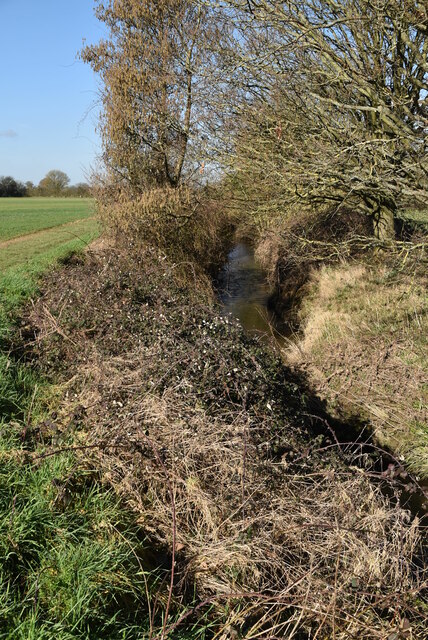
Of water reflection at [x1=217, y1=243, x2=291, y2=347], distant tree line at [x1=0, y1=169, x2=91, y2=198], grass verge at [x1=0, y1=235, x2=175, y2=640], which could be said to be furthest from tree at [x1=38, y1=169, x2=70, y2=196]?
grass verge at [x1=0, y1=235, x2=175, y2=640]

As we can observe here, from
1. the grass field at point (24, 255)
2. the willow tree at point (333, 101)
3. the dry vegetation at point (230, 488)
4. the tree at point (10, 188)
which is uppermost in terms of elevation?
the tree at point (10, 188)

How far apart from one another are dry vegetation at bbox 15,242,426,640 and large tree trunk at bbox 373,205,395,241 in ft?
22.2

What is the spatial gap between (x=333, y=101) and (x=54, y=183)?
7709 centimetres

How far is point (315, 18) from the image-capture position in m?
9.32

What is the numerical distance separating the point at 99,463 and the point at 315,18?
9161mm

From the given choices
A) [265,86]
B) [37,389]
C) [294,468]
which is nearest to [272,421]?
[294,468]

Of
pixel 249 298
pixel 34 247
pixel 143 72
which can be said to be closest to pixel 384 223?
pixel 249 298

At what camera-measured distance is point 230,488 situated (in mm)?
4637

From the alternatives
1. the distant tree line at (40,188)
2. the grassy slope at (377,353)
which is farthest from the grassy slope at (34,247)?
the distant tree line at (40,188)

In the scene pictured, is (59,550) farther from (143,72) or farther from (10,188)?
(10,188)

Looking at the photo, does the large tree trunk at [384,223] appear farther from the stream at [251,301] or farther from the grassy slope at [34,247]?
the grassy slope at [34,247]

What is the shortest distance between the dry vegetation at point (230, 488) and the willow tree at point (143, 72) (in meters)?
8.11

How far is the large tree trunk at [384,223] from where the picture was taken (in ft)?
40.2

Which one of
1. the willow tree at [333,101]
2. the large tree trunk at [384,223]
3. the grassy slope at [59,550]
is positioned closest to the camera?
the grassy slope at [59,550]
